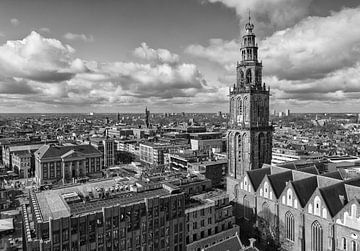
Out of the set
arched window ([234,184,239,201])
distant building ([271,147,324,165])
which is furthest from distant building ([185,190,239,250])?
distant building ([271,147,324,165])

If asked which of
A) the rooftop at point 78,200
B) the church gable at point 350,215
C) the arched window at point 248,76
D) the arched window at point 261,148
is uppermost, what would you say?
the arched window at point 248,76

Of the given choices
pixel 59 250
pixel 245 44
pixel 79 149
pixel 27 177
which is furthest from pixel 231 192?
pixel 27 177

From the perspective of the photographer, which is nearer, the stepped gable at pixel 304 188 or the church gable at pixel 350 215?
the church gable at pixel 350 215

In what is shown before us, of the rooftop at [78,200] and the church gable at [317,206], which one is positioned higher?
the rooftop at [78,200]

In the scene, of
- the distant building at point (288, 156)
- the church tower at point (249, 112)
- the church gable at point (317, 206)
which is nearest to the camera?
the church gable at point (317, 206)

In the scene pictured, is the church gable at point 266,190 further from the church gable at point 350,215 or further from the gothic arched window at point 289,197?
the church gable at point 350,215

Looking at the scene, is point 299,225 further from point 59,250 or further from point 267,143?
point 59,250

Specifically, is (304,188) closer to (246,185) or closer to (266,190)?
(266,190)

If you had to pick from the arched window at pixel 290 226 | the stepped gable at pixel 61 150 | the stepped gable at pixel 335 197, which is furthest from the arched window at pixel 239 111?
the stepped gable at pixel 61 150
